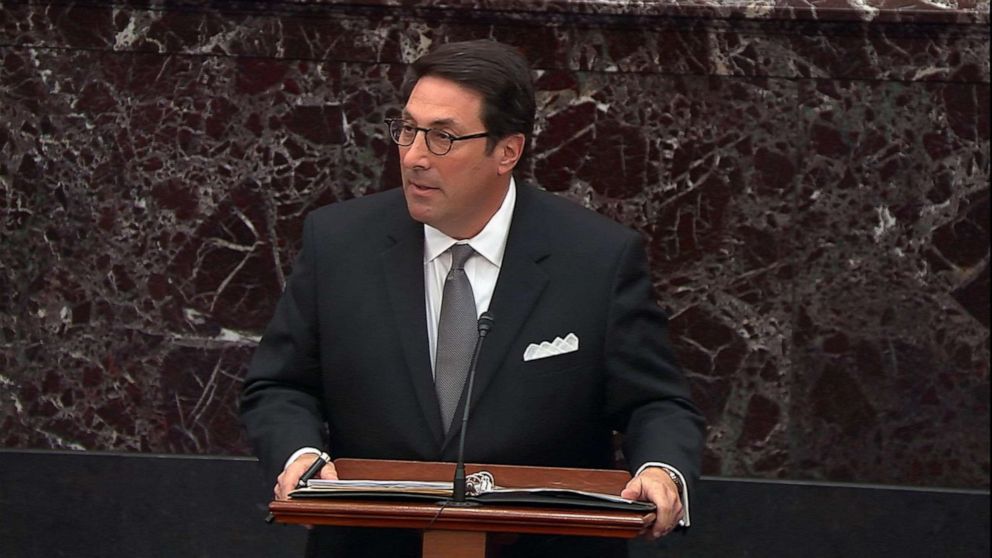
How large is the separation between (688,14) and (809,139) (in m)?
0.54

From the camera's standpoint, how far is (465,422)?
3578 millimetres

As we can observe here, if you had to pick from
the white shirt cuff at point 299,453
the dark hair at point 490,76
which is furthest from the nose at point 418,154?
the white shirt cuff at point 299,453

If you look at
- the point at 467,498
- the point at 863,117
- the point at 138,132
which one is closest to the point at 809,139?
the point at 863,117

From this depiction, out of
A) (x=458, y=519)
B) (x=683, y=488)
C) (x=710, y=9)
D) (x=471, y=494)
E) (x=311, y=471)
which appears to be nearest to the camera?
(x=458, y=519)

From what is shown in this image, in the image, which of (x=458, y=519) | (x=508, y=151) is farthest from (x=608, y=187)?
(x=458, y=519)

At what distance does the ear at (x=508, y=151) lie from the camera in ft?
13.4

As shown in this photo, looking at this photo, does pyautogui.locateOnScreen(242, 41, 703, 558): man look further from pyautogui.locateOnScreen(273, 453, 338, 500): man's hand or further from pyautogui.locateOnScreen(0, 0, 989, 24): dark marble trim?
pyautogui.locateOnScreen(0, 0, 989, 24): dark marble trim

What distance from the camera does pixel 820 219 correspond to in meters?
5.64

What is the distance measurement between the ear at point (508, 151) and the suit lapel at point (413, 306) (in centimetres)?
24

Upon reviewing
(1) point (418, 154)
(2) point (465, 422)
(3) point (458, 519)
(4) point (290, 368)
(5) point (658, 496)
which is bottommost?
(3) point (458, 519)

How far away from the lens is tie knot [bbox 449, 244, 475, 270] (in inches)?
162

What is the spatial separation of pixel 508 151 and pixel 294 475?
3.15 feet

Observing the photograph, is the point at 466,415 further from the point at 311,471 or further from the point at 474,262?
the point at 474,262

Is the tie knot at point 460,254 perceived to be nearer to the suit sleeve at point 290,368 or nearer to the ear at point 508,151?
the ear at point 508,151
